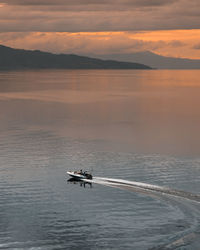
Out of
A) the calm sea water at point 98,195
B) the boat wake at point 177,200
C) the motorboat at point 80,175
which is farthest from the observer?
the motorboat at point 80,175

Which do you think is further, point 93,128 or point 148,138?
point 93,128

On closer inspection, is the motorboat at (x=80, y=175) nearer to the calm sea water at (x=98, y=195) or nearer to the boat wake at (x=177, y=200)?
the boat wake at (x=177, y=200)

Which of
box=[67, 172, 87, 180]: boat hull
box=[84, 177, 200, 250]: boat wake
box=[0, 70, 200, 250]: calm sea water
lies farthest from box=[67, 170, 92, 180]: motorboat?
box=[0, 70, 200, 250]: calm sea water

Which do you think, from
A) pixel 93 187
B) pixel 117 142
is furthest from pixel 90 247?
pixel 117 142

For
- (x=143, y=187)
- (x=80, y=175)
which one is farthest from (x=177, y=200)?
(x=80, y=175)

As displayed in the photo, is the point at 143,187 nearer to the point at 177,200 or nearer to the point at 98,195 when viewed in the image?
the point at 98,195

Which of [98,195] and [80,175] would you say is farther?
[80,175]

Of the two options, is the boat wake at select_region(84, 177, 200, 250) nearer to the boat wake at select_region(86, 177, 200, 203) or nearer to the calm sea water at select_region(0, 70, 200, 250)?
the boat wake at select_region(86, 177, 200, 203)

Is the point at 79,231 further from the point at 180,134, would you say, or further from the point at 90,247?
the point at 180,134

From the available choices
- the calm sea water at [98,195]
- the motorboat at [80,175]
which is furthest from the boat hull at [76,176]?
the calm sea water at [98,195]
